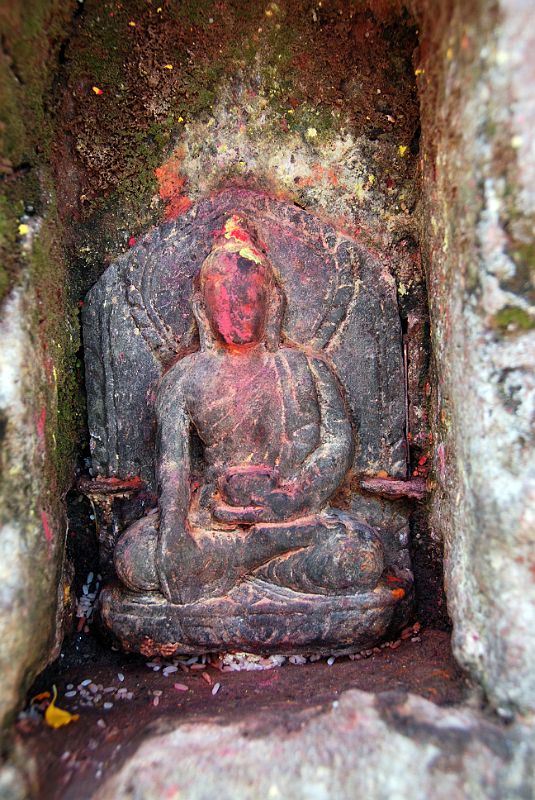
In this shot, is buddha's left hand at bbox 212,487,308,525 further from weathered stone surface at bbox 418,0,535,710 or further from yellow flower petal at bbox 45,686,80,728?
yellow flower petal at bbox 45,686,80,728

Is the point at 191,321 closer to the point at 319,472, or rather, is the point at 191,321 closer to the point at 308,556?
the point at 319,472

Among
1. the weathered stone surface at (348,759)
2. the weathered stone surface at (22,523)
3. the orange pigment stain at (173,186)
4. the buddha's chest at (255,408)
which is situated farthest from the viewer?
the orange pigment stain at (173,186)

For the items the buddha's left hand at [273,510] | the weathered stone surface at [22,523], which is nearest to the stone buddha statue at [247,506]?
the buddha's left hand at [273,510]

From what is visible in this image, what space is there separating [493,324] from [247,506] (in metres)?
1.19

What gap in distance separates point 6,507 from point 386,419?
1525 millimetres

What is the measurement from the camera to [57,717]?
2168mm

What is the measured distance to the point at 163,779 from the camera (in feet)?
6.12

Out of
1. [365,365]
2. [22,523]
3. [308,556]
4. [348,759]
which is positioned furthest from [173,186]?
[348,759]

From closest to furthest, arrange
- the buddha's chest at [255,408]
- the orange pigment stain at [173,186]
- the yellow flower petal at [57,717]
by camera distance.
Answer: the yellow flower petal at [57,717], the buddha's chest at [255,408], the orange pigment stain at [173,186]

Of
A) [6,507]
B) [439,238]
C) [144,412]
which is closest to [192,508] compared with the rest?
[144,412]

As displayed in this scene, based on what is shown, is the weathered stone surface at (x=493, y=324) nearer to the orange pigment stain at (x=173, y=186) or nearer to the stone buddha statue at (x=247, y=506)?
the stone buddha statue at (x=247, y=506)

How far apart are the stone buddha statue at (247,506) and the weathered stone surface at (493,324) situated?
508 millimetres

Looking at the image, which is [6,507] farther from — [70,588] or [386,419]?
[386,419]

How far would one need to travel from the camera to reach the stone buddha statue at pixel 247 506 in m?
2.49
